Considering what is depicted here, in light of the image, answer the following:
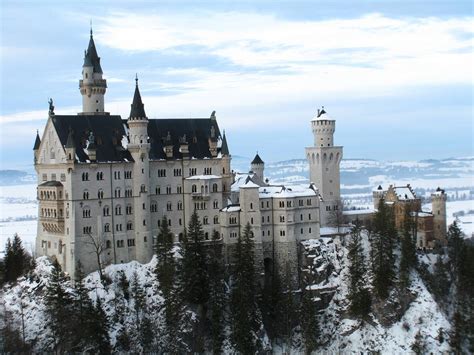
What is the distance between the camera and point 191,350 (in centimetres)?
9506

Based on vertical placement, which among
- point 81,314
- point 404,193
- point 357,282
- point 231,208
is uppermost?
point 404,193

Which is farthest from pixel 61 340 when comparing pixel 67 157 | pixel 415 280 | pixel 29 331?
pixel 415 280

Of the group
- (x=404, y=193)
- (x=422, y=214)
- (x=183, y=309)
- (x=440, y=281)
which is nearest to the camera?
(x=183, y=309)

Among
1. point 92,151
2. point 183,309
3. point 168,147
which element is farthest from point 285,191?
point 92,151

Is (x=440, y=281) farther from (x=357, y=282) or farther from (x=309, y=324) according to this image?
(x=309, y=324)

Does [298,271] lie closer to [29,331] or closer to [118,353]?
[118,353]

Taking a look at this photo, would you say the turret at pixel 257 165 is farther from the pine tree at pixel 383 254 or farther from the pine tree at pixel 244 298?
the pine tree at pixel 383 254

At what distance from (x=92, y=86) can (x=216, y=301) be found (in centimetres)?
3235

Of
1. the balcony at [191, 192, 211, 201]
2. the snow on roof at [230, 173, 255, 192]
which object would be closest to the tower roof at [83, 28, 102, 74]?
the balcony at [191, 192, 211, 201]

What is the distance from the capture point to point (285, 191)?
10869 centimetres

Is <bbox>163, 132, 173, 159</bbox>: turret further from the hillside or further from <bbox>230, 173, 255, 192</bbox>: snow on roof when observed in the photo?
the hillside

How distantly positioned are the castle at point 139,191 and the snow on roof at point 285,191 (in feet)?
0.46

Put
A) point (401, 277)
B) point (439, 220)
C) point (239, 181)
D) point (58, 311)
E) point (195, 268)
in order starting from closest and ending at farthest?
point (58, 311) → point (195, 268) → point (401, 277) → point (239, 181) → point (439, 220)

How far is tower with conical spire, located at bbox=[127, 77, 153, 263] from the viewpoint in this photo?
103 meters
